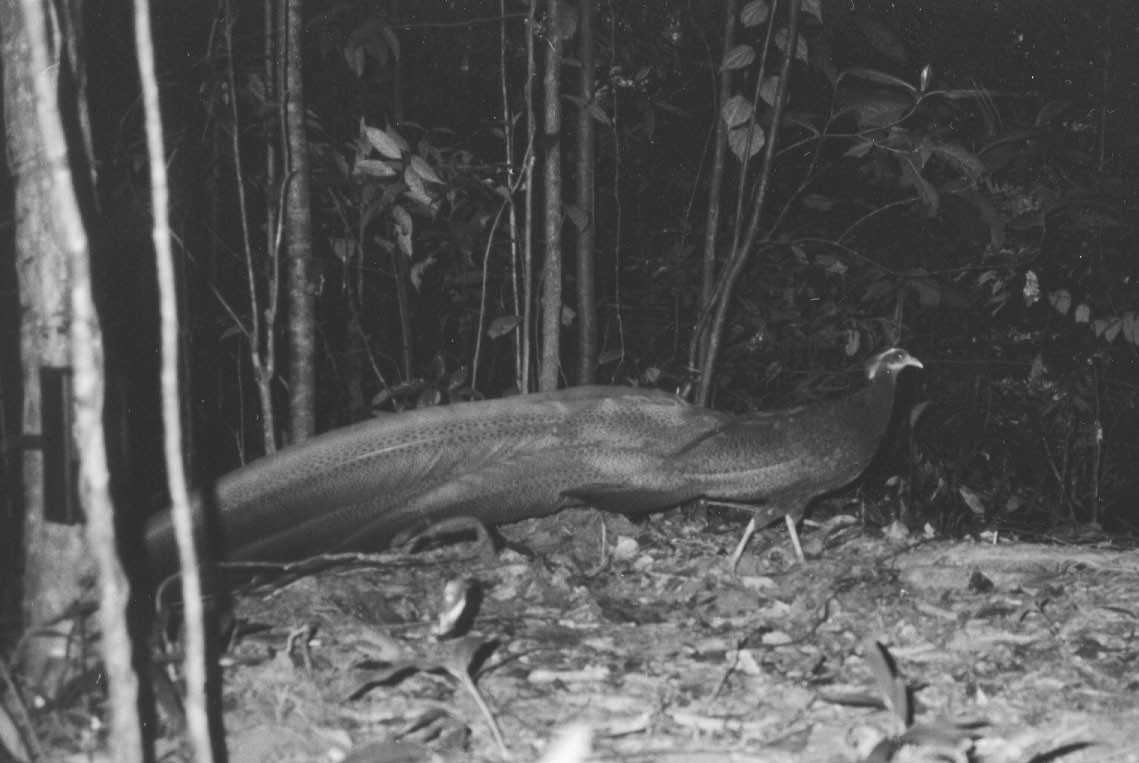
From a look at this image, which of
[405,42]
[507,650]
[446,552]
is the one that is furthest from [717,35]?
[507,650]

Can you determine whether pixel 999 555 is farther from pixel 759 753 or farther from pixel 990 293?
pixel 990 293

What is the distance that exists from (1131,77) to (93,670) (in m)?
4.86

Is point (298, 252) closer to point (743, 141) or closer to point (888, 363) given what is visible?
point (743, 141)

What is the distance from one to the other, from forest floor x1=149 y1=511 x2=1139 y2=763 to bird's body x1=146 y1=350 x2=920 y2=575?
0.17 meters

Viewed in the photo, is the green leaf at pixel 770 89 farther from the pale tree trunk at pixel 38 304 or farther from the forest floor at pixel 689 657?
the pale tree trunk at pixel 38 304

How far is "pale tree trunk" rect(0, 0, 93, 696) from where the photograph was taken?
1735mm

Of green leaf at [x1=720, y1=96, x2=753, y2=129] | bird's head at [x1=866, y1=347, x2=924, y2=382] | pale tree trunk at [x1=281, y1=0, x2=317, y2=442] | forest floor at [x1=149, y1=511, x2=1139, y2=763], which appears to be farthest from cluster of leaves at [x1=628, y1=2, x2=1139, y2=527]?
pale tree trunk at [x1=281, y1=0, x2=317, y2=442]

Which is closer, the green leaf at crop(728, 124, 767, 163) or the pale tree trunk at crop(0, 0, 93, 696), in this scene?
the pale tree trunk at crop(0, 0, 93, 696)

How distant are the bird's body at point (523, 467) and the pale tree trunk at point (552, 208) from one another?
0.58 meters

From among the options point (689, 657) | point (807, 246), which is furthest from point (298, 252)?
point (807, 246)

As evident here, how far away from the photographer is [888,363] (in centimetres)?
329

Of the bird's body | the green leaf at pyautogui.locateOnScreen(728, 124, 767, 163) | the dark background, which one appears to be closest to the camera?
the bird's body

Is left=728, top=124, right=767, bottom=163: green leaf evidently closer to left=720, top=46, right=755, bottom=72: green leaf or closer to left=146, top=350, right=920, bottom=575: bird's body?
left=720, top=46, right=755, bottom=72: green leaf

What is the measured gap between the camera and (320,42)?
124 inches
